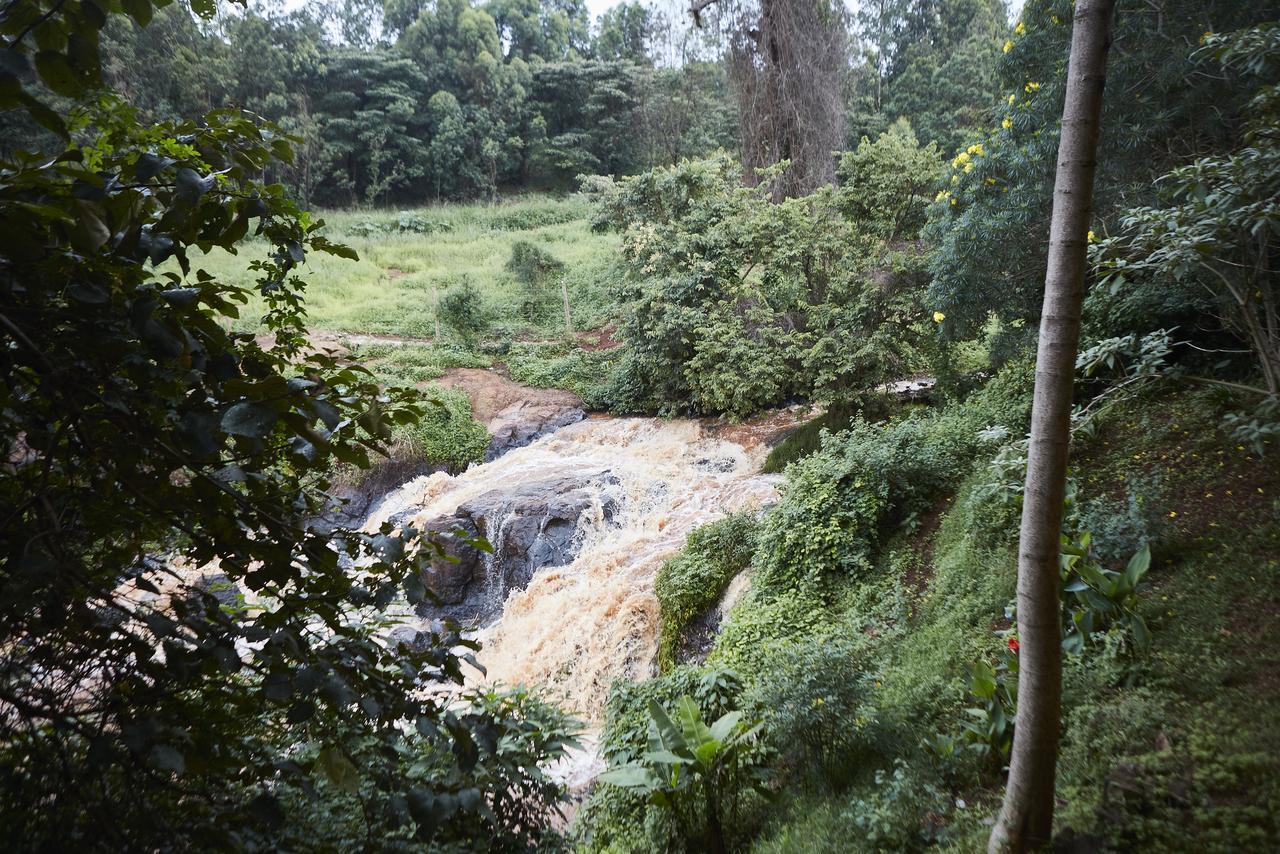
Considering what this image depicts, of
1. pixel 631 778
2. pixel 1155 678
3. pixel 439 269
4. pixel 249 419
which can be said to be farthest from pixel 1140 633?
pixel 439 269

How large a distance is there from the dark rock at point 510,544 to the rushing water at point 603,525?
0.15 meters

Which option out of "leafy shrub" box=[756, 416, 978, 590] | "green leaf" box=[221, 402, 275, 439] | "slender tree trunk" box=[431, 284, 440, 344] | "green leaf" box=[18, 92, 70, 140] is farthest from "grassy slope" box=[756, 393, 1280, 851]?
"slender tree trunk" box=[431, 284, 440, 344]

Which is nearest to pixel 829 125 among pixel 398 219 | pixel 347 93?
pixel 398 219

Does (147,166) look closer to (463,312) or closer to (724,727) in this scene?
(724,727)

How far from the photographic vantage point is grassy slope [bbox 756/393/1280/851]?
2713 millimetres

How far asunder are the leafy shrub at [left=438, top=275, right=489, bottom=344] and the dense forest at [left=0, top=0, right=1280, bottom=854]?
2118mm

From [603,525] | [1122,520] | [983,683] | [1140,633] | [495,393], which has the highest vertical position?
[1122,520]

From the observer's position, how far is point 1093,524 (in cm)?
461

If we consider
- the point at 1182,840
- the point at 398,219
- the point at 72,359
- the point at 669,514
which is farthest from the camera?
the point at 398,219

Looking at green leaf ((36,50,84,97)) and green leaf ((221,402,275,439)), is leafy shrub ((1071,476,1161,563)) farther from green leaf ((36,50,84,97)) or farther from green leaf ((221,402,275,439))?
green leaf ((36,50,84,97))

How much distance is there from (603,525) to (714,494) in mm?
1666

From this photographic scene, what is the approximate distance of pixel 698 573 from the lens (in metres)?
7.53

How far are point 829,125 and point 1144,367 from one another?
11.8 m

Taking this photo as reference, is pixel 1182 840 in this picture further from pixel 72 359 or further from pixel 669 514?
pixel 669 514
